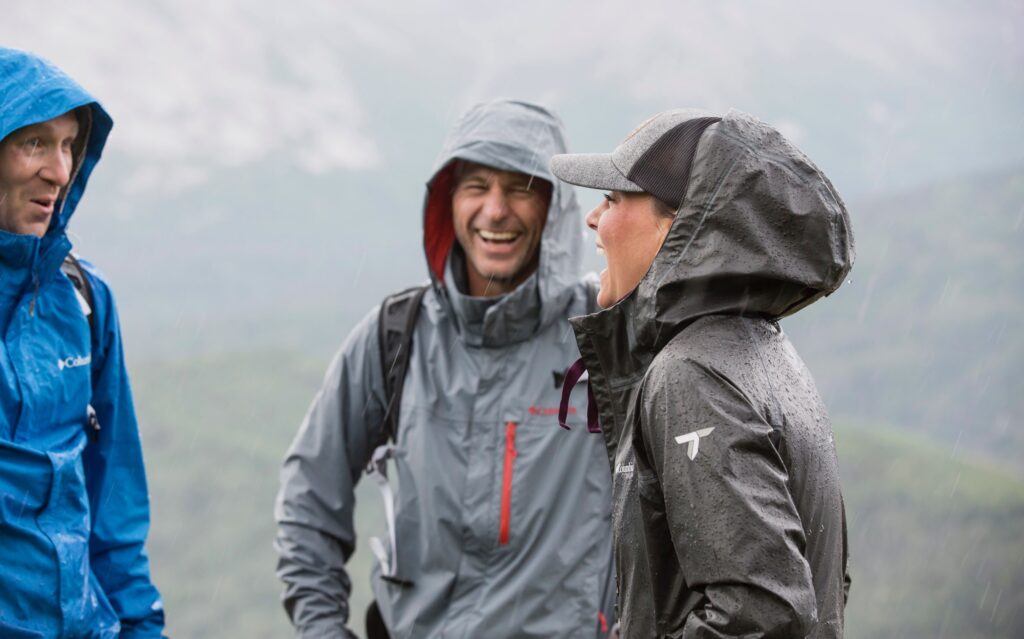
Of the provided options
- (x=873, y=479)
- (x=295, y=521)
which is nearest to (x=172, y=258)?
(x=873, y=479)

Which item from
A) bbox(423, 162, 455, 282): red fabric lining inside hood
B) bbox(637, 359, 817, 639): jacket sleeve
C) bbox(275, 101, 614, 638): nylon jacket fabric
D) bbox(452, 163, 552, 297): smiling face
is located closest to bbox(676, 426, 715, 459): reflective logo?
bbox(637, 359, 817, 639): jacket sleeve

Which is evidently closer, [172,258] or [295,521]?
[295,521]

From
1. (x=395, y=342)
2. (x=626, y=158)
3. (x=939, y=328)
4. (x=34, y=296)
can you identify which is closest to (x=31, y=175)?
(x=34, y=296)

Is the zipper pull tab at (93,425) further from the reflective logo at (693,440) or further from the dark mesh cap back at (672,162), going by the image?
the reflective logo at (693,440)

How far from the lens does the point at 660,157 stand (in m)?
2.23

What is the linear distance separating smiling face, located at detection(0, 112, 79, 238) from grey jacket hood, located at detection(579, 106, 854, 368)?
7.10ft

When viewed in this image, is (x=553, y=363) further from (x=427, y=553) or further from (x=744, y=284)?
(x=744, y=284)

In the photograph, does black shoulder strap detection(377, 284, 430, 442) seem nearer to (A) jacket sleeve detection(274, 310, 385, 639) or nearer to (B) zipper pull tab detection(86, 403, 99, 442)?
(A) jacket sleeve detection(274, 310, 385, 639)

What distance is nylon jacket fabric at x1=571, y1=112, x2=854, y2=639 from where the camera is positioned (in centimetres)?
183

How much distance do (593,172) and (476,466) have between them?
1.49 m

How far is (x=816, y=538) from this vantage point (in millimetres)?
2102

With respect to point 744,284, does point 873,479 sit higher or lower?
lower

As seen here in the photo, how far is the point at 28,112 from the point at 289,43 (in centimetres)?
10712

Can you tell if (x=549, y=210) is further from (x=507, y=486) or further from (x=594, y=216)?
(x=594, y=216)
